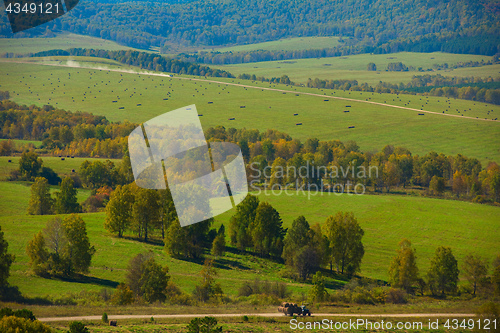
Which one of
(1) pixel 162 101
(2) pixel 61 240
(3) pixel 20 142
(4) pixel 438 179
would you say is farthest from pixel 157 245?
(1) pixel 162 101

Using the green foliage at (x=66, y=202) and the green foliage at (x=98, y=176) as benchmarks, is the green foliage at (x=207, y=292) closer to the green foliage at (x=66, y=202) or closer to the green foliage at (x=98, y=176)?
the green foliage at (x=66, y=202)

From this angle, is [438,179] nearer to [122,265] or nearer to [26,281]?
[122,265]

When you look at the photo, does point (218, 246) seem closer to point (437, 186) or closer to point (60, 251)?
point (60, 251)

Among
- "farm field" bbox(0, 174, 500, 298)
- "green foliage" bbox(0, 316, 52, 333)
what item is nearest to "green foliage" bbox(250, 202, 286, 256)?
"farm field" bbox(0, 174, 500, 298)

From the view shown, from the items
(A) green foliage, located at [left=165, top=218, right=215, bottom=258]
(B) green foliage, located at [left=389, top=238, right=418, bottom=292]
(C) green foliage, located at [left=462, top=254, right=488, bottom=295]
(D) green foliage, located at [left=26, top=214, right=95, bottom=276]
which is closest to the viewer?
(D) green foliage, located at [left=26, top=214, right=95, bottom=276]

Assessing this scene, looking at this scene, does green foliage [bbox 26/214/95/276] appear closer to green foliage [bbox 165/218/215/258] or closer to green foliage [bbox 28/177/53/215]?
green foliage [bbox 165/218/215/258]

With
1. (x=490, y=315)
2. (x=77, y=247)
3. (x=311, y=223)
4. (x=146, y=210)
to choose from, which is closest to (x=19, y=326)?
(x=77, y=247)
